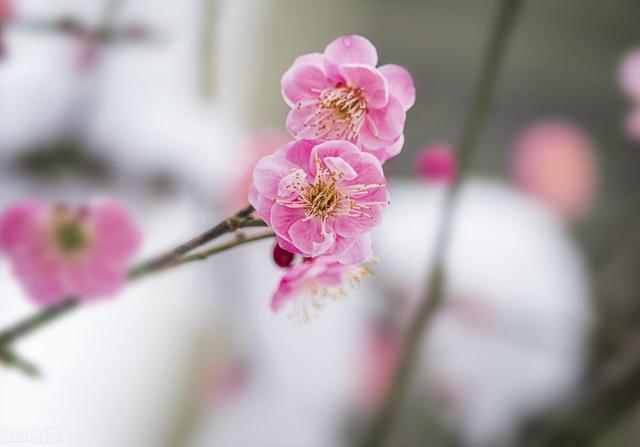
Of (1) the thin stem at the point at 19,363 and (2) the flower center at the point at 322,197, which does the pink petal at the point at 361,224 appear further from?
(1) the thin stem at the point at 19,363

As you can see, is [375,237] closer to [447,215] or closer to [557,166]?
[447,215]

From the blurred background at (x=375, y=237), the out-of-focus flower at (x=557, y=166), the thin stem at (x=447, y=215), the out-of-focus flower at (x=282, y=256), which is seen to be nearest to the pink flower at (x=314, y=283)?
the out-of-focus flower at (x=282, y=256)

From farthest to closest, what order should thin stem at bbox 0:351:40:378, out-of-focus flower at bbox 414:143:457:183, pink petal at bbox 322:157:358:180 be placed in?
1. out-of-focus flower at bbox 414:143:457:183
2. thin stem at bbox 0:351:40:378
3. pink petal at bbox 322:157:358:180

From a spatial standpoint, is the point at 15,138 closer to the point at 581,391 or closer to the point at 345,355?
the point at 345,355

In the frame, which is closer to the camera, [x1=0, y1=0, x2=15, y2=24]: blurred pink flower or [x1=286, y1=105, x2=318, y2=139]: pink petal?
[x1=286, y1=105, x2=318, y2=139]: pink petal

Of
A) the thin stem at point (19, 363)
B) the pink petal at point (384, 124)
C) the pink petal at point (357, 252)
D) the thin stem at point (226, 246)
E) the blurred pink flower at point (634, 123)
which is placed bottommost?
the thin stem at point (19, 363)

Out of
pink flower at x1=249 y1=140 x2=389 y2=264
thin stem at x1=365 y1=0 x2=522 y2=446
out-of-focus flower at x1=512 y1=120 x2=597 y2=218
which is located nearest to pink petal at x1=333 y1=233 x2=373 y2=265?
pink flower at x1=249 y1=140 x2=389 y2=264

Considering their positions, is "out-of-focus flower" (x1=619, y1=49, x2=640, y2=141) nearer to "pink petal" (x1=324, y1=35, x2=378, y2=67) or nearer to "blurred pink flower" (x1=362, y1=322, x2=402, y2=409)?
"blurred pink flower" (x1=362, y1=322, x2=402, y2=409)

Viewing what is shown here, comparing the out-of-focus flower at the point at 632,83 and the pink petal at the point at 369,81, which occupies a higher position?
the pink petal at the point at 369,81
